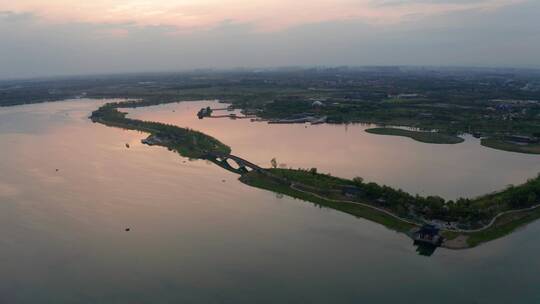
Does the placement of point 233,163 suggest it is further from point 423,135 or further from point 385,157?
point 423,135

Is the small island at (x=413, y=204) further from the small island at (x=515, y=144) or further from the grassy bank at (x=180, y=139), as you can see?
the small island at (x=515, y=144)

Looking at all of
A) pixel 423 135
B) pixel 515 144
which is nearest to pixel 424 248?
pixel 515 144

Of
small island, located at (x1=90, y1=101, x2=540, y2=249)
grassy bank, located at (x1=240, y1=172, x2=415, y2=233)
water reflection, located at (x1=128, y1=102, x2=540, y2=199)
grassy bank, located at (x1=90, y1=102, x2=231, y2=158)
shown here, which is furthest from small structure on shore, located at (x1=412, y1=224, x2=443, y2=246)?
grassy bank, located at (x1=90, y1=102, x2=231, y2=158)

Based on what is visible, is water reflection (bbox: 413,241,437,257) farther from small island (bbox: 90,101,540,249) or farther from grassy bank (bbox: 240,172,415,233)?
grassy bank (bbox: 240,172,415,233)

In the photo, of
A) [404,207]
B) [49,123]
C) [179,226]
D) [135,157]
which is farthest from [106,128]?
[404,207]

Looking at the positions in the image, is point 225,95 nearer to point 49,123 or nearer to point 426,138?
point 49,123

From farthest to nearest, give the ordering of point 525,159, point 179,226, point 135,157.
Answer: point 135,157, point 525,159, point 179,226
